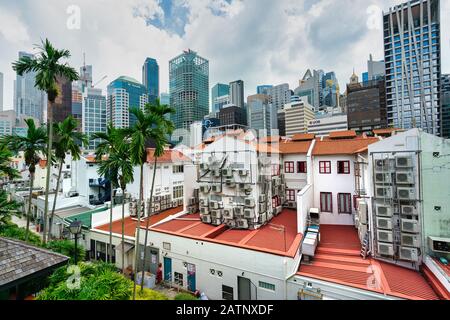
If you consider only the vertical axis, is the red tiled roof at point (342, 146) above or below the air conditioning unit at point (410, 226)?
above


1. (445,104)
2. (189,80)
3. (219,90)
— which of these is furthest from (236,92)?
(445,104)

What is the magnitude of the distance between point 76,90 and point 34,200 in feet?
368

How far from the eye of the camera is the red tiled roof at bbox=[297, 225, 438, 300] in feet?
24.1

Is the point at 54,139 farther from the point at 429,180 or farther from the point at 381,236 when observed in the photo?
the point at 429,180

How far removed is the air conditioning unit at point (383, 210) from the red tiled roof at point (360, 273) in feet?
7.30

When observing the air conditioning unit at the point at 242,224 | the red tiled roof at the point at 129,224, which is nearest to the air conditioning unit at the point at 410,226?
the air conditioning unit at the point at 242,224

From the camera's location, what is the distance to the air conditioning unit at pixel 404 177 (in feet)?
29.8

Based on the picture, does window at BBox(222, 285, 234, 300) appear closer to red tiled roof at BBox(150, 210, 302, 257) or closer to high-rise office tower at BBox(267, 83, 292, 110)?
red tiled roof at BBox(150, 210, 302, 257)

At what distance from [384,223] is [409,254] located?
56.1 inches

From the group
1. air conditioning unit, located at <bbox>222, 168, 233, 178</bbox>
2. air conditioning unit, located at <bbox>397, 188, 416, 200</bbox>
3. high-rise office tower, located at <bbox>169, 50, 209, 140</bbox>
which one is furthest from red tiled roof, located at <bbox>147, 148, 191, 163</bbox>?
high-rise office tower, located at <bbox>169, 50, 209, 140</bbox>

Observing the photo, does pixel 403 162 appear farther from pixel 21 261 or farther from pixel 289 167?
pixel 21 261

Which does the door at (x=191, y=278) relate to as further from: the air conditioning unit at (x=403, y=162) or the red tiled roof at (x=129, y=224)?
the air conditioning unit at (x=403, y=162)

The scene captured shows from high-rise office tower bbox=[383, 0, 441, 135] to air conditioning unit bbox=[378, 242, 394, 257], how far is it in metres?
68.9

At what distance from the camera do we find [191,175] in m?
16.6
